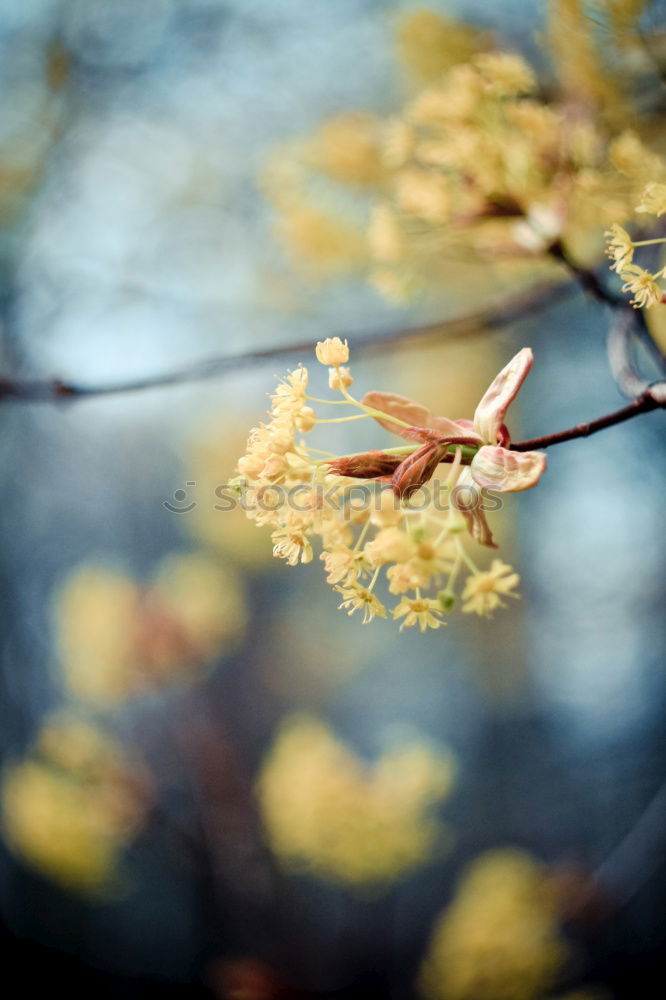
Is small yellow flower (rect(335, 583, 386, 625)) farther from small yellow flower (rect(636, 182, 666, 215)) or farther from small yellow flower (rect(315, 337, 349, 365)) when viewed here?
small yellow flower (rect(636, 182, 666, 215))

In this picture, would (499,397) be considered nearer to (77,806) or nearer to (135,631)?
(135,631)

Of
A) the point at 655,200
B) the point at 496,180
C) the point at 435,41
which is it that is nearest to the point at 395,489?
the point at 655,200

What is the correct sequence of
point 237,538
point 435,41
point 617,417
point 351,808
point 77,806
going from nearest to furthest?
point 617,417 → point 435,41 → point 351,808 → point 77,806 → point 237,538

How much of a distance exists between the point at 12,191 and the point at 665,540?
2.81 meters

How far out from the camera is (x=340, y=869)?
141 cm

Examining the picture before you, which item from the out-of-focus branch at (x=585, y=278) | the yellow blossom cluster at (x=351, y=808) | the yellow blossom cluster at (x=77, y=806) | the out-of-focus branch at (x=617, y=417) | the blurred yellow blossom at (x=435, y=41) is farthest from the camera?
the yellow blossom cluster at (x=77, y=806)

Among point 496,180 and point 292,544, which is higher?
point 496,180

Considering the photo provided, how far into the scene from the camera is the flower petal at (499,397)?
0.43 meters

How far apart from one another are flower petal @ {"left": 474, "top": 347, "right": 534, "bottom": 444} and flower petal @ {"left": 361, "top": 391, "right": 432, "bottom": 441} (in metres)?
0.04

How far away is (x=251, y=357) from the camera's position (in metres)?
0.73

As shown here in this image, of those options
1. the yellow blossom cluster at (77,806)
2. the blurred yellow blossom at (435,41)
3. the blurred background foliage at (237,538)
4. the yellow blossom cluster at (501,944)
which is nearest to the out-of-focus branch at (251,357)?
the blurred background foliage at (237,538)

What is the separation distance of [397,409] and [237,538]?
157cm

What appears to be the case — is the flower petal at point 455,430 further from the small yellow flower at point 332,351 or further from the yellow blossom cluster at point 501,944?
the yellow blossom cluster at point 501,944

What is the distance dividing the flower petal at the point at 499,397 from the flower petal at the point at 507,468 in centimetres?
2
